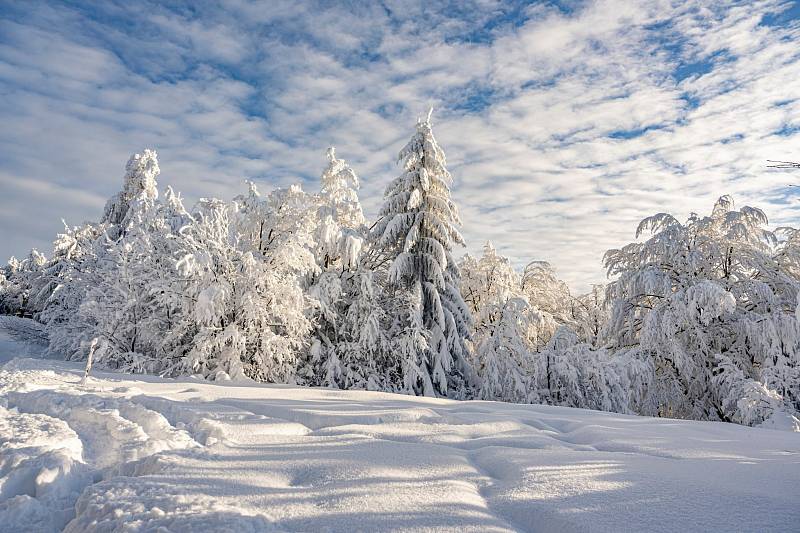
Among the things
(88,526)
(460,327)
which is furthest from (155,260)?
(88,526)

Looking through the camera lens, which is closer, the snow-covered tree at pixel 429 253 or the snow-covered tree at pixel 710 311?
the snow-covered tree at pixel 710 311

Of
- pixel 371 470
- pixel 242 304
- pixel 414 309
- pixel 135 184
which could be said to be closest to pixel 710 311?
pixel 414 309

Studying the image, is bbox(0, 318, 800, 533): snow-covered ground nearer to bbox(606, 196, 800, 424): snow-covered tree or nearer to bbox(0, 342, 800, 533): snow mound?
bbox(0, 342, 800, 533): snow mound

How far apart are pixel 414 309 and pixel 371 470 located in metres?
11.4

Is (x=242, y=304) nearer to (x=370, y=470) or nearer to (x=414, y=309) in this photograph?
(x=414, y=309)

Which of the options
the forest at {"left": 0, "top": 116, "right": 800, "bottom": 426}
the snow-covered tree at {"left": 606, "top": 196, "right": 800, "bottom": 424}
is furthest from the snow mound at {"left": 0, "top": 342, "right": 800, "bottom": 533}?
the snow-covered tree at {"left": 606, "top": 196, "right": 800, "bottom": 424}

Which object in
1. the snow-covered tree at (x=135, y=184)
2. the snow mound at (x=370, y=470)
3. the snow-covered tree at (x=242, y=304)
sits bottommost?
the snow mound at (x=370, y=470)

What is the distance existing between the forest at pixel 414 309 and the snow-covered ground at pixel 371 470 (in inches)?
290

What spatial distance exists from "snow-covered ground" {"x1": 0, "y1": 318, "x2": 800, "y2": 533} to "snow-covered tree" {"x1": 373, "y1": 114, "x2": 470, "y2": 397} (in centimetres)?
962

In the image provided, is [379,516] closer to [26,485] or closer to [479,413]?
[26,485]

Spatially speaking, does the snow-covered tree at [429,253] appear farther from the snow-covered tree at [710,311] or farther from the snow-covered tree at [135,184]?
the snow-covered tree at [135,184]

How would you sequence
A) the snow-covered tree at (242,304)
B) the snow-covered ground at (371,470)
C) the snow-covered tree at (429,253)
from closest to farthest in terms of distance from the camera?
the snow-covered ground at (371,470) < the snow-covered tree at (242,304) < the snow-covered tree at (429,253)

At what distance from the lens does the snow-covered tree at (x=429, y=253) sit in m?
15.6

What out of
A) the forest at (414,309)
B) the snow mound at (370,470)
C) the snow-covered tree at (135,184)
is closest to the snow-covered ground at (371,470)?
the snow mound at (370,470)
